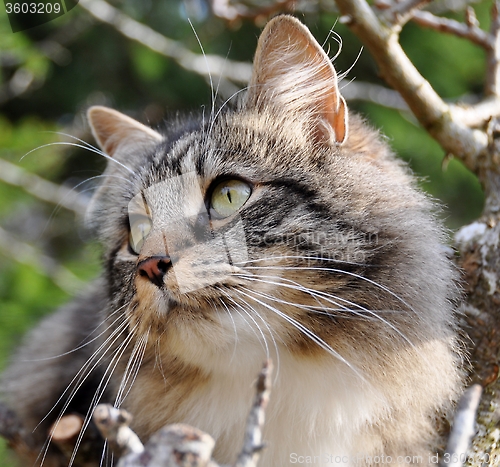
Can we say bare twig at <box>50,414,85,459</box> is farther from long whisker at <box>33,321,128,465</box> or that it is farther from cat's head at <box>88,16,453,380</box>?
cat's head at <box>88,16,453,380</box>

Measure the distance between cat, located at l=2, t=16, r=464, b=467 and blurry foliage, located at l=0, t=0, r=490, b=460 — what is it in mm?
1294

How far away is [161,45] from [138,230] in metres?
2.27

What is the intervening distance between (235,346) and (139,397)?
1.30 feet

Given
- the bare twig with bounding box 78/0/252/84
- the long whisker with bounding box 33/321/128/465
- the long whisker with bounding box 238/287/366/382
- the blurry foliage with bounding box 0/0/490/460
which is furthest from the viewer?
the bare twig with bounding box 78/0/252/84

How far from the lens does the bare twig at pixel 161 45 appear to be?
3055 millimetres

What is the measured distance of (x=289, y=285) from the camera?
1.03m

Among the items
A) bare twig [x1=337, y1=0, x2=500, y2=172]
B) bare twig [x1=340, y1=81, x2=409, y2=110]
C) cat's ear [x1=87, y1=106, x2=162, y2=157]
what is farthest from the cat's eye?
bare twig [x1=340, y1=81, x2=409, y2=110]

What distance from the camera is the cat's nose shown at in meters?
1.03

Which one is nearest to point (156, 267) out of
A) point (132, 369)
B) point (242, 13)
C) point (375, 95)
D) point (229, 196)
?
point (229, 196)

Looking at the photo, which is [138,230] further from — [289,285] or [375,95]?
[375,95]

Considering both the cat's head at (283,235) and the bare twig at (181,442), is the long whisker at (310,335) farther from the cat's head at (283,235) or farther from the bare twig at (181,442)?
the bare twig at (181,442)

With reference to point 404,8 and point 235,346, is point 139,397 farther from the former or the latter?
point 404,8

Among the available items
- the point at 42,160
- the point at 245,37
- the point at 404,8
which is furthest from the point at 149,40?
the point at 404,8

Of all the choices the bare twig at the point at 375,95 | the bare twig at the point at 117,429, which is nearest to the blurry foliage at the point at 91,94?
the bare twig at the point at 375,95
